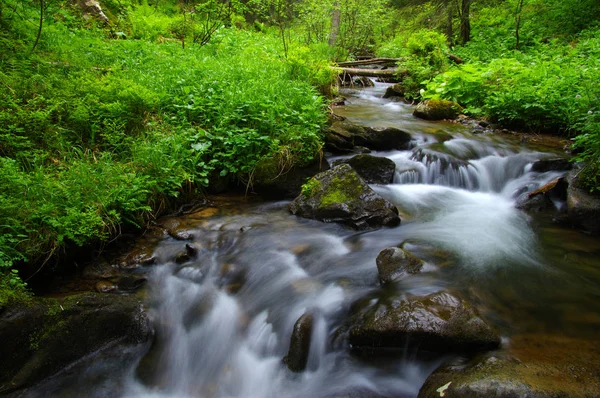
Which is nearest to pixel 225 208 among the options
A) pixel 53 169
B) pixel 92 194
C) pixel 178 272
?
pixel 178 272

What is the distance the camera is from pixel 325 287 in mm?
3672

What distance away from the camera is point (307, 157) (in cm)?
553

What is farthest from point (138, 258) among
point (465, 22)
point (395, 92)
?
point (465, 22)

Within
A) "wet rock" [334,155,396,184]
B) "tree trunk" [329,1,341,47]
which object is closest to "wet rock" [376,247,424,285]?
"wet rock" [334,155,396,184]

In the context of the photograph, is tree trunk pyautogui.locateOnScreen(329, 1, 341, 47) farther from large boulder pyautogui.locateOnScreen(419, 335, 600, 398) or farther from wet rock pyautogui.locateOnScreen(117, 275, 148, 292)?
large boulder pyautogui.locateOnScreen(419, 335, 600, 398)

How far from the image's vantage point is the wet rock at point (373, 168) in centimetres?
584

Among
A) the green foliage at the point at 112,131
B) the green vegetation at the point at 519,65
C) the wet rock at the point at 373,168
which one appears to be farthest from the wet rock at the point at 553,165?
the green foliage at the point at 112,131

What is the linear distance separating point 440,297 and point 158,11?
46.6 feet

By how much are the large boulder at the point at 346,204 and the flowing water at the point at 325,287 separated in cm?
16

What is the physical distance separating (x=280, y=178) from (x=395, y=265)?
2351mm

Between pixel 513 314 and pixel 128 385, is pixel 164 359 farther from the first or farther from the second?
pixel 513 314

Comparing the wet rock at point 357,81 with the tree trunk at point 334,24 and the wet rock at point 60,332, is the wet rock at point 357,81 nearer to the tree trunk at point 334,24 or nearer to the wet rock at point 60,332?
the tree trunk at point 334,24

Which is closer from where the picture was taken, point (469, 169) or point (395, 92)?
point (469, 169)

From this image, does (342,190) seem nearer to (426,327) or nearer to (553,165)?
(426,327)
